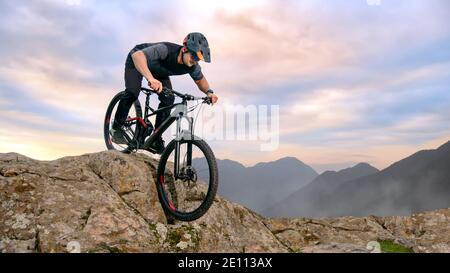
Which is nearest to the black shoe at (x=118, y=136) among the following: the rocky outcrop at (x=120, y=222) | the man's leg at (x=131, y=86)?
the rocky outcrop at (x=120, y=222)

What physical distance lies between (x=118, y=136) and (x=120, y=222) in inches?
163

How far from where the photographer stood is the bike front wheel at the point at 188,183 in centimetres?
826

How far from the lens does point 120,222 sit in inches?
313

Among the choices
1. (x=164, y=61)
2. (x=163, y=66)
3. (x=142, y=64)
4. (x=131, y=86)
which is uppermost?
(x=164, y=61)

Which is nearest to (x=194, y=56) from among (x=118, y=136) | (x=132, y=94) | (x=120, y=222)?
(x=132, y=94)

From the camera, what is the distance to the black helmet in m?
8.99

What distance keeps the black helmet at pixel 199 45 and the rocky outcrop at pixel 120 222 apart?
3.28 m

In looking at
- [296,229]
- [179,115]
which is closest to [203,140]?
[179,115]

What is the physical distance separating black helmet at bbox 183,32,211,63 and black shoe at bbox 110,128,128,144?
12.1 feet

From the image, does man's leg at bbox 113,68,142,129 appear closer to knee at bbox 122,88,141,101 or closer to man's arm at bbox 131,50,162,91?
knee at bbox 122,88,141,101

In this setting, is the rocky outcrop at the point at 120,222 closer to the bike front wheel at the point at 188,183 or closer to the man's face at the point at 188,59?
the bike front wheel at the point at 188,183

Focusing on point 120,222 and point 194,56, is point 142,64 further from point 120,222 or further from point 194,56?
point 120,222
